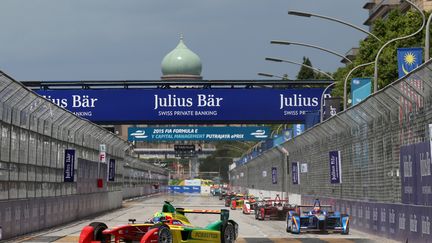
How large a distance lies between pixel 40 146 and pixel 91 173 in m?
13.8

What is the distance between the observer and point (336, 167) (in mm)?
30625

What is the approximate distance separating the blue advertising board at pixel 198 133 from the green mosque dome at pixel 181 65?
9705cm

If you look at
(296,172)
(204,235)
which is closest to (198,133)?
(296,172)

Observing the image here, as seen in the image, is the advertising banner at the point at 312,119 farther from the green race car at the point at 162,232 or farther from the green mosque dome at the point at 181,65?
the green mosque dome at the point at 181,65

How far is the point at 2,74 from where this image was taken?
21625 millimetres

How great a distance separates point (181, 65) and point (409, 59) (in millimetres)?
153610

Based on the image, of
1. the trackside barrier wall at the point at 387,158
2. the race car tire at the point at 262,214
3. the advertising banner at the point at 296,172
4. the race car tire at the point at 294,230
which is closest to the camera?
the trackside barrier wall at the point at 387,158

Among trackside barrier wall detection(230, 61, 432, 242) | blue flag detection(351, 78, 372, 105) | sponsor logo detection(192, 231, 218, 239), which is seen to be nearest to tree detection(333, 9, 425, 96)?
blue flag detection(351, 78, 372, 105)

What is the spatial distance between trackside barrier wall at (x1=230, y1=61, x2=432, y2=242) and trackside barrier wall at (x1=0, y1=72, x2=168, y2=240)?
1022 cm

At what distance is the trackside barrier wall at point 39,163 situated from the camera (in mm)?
23078

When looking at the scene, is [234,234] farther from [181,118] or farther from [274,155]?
[274,155]

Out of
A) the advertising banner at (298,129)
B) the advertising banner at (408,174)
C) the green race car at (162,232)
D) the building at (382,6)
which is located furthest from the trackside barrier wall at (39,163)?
the building at (382,6)

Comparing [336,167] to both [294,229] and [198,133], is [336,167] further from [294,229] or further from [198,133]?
[198,133]

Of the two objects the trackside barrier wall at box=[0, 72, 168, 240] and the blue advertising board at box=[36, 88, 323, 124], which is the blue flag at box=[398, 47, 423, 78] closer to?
the trackside barrier wall at box=[0, 72, 168, 240]
